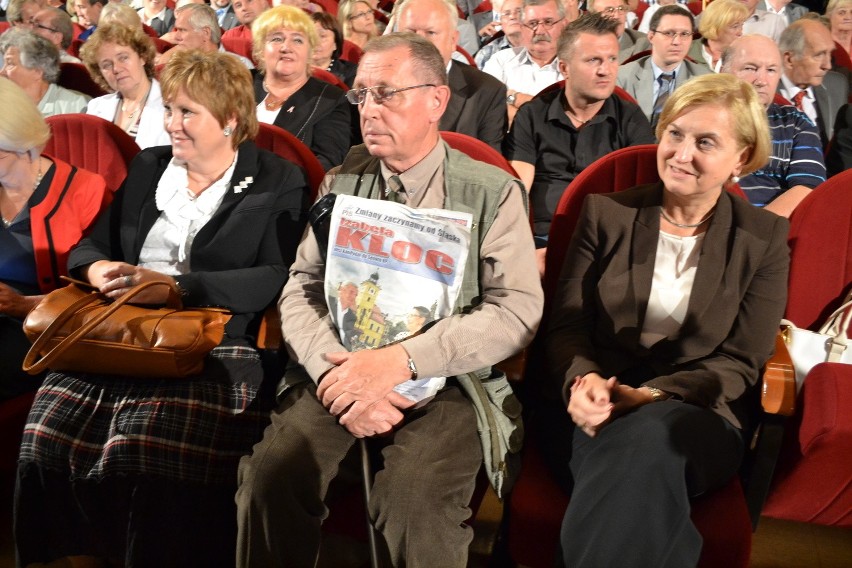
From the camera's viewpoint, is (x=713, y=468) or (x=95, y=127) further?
(x=95, y=127)

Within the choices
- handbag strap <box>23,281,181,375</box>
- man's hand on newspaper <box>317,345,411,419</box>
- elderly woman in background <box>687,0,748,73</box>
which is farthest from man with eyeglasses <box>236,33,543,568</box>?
elderly woman in background <box>687,0,748,73</box>

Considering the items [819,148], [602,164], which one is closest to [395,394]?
[602,164]

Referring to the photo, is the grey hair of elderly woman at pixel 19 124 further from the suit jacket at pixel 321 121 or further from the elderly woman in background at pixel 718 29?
the elderly woman in background at pixel 718 29

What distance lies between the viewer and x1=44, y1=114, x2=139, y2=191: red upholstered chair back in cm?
229

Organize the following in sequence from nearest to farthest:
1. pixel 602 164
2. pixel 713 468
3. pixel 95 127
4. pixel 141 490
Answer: pixel 713 468, pixel 141 490, pixel 602 164, pixel 95 127

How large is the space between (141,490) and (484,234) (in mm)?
829

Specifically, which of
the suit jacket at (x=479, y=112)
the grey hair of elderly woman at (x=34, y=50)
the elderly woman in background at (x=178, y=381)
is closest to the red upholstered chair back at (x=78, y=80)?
the grey hair of elderly woman at (x=34, y=50)

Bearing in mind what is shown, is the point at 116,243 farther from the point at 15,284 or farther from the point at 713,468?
the point at 713,468

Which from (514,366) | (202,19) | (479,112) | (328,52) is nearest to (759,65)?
(479,112)

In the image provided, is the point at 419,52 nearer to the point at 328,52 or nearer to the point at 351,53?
the point at 328,52

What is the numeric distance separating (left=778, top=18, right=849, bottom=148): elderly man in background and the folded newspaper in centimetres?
256

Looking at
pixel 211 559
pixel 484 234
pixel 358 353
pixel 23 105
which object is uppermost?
pixel 23 105

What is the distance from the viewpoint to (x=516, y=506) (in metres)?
1.39

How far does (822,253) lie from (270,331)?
1.23 metres
